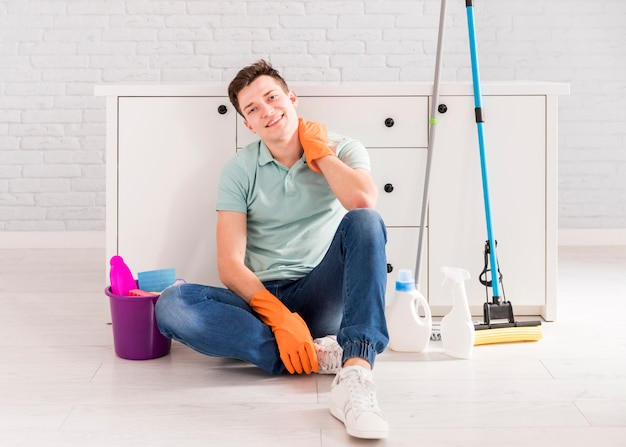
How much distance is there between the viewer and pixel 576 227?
13.9 feet

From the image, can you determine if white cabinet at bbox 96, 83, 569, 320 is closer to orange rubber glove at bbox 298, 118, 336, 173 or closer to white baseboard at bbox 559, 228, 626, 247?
orange rubber glove at bbox 298, 118, 336, 173

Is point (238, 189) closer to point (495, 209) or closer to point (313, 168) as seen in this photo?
point (313, 168)

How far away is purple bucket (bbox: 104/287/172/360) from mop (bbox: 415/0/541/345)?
2.67ft

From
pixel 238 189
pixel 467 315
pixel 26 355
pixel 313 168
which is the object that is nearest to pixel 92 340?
pixel 26 355

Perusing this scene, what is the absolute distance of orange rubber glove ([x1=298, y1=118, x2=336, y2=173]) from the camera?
2215 millimetres

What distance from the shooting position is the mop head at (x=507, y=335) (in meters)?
2.38

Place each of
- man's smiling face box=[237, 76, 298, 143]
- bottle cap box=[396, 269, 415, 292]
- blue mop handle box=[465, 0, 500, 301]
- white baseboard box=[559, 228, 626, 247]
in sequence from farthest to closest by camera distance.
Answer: white baseboard box=[559, 228, 626, 247] < blue mop handle box=[465, 0, 500, 301] < bottle cap box=[396, 269, 415, 292] < man's smiling face box=[237, 76, 298, 143]

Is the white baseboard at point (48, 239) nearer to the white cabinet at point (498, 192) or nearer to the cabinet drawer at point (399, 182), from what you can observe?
the cabinet drawer at point (399, 182)

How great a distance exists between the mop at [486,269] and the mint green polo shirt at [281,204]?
0.38 metres

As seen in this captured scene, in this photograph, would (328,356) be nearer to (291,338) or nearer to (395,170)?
(291,338)

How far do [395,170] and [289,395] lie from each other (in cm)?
95

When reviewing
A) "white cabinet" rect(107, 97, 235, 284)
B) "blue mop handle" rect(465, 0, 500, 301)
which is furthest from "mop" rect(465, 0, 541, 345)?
"white cabinet" rect(107, 97, 235, 284)

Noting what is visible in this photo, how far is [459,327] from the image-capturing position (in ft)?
7.52

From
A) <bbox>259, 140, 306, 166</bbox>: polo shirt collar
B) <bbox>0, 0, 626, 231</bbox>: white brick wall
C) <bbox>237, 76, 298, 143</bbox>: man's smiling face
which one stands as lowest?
<bbox>259, 140, 306, 166</bbox>: polo shirt collar
